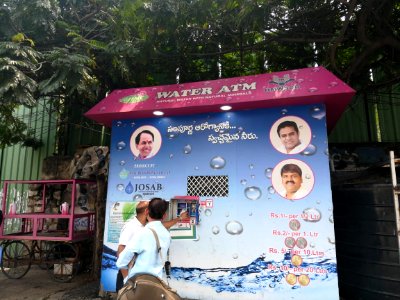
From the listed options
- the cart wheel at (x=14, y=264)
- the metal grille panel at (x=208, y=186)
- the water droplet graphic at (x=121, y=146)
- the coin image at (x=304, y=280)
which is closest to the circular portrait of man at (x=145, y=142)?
the water droplet graphic at (x=121, y=146)

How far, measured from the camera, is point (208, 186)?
5312 mm

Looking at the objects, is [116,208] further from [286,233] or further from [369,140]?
[369,140]

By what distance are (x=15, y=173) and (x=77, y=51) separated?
5.16m

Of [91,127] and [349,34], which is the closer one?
[349,34]

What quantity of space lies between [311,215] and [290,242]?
50 centimetres

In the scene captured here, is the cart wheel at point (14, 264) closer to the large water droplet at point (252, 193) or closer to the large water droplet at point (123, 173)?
the large water droplet at point (123, 173)

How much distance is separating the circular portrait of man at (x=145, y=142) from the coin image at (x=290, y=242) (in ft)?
8.30

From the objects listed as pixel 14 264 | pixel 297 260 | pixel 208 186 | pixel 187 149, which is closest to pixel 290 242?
pixel 297 260

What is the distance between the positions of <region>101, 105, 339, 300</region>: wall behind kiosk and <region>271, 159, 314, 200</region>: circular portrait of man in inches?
0.8

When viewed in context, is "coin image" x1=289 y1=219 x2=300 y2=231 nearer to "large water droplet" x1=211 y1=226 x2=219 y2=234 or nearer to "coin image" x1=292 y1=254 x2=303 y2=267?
"coin image" x1=292 y1=254 x2=303 y2=267

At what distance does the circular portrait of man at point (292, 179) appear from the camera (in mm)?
4859

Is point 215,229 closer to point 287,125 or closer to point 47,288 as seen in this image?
point 287,125

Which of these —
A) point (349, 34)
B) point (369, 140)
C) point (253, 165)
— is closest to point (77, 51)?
point (253, 165)

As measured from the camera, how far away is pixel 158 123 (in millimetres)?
5738
